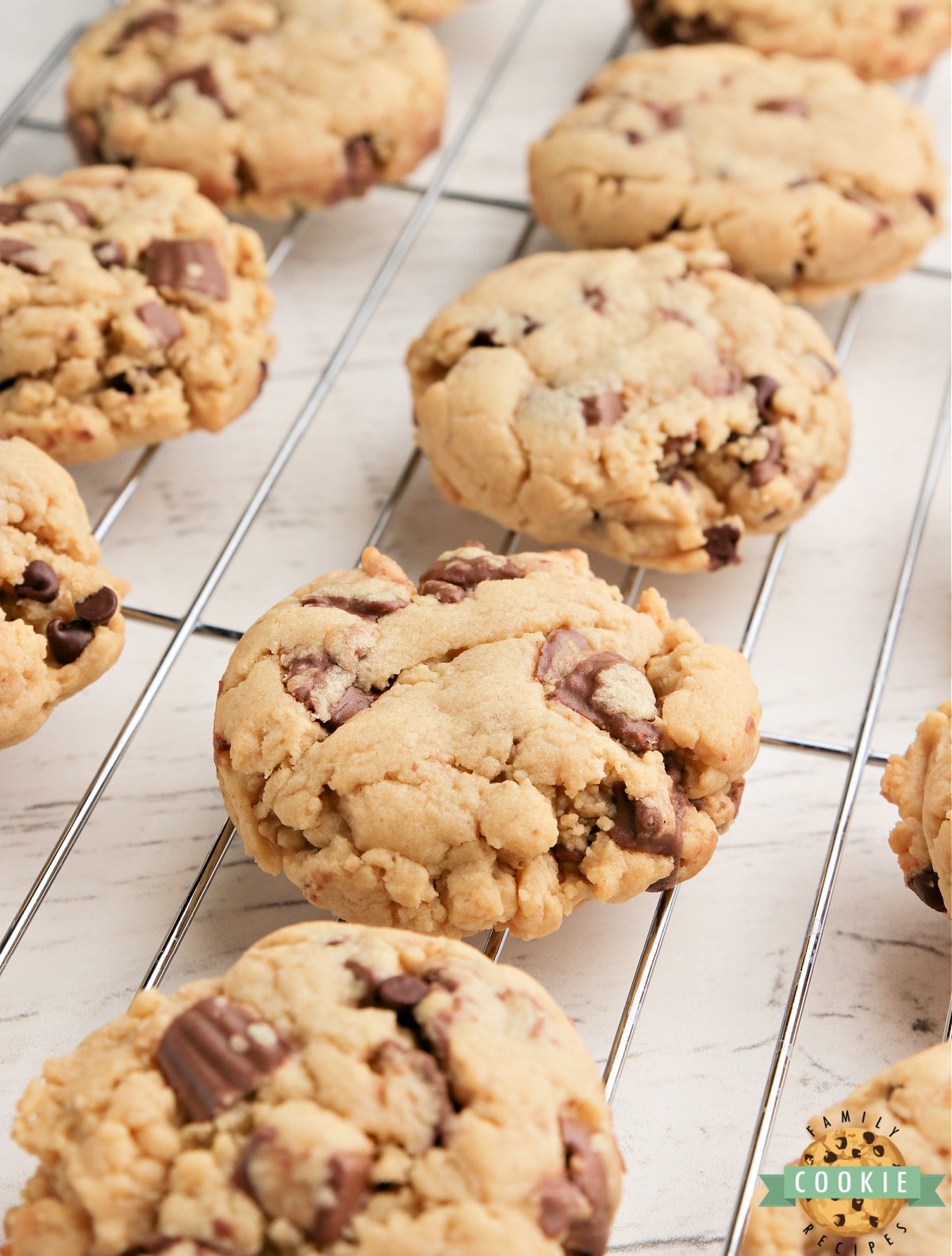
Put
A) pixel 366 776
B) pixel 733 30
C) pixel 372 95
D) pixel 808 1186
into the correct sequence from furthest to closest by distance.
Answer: pixel 733 30
pixel 372 95
pixel 366 776
pixel 808 1186

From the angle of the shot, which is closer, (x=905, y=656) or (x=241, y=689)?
(x=241, y=689)

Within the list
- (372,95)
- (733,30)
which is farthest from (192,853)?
(733,30)

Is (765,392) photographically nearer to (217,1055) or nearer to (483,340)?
(483,340)

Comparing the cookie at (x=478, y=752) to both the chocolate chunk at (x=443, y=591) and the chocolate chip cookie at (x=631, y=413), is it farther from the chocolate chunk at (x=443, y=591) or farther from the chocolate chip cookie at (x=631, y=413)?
the chocolate chip cookie at (x=631, y=413)

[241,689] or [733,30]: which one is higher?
[733,30]

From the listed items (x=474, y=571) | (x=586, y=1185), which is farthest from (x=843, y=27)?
(x=586, y=1185)

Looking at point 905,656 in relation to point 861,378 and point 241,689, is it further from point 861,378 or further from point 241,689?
point 241,689

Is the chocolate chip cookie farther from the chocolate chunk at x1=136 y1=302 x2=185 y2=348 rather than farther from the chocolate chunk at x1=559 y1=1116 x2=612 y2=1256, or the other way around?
the chocolate chunk at x1=559 y1=1116 x2=612 y2=1256

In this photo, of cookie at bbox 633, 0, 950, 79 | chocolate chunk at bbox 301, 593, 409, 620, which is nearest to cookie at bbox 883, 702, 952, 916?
chocolate chunk at bbox 301, 593, 409, 620
